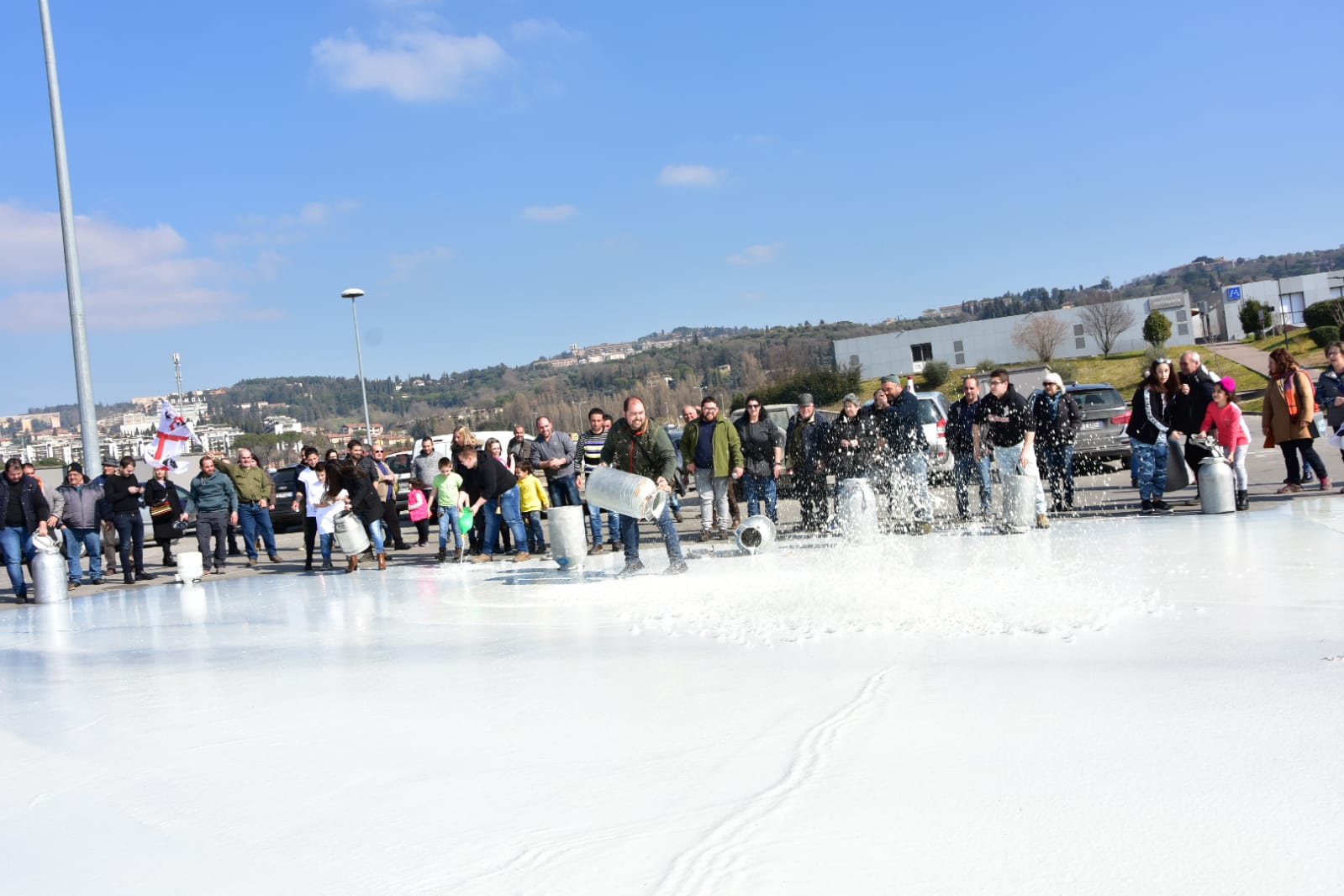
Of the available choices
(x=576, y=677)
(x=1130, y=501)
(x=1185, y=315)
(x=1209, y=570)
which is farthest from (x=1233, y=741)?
(x=1185, y=315)

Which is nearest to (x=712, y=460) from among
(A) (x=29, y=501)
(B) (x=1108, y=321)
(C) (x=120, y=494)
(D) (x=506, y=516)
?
(D) (x=506, y=516)

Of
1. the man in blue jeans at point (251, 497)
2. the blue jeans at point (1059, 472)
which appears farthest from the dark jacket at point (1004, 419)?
the man in blue jeans at point (251, 497)

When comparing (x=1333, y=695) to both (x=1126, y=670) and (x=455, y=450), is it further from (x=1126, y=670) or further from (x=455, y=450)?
(x=455, y=450)

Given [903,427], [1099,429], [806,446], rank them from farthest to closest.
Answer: [1099,429] → [806,446] → [903,427]

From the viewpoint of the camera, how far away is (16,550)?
14.9 meters

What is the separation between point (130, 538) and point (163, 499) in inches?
36.7

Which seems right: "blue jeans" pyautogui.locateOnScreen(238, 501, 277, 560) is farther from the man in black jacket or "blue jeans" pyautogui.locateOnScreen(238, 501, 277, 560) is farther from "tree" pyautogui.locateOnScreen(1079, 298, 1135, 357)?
"tree" pyautogui.locateOnScreen(1079, 298, 1135, 357)

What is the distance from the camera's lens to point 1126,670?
5.86 m

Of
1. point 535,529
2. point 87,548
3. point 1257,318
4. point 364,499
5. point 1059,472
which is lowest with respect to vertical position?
point 535,529

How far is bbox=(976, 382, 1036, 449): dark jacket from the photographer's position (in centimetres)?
1259

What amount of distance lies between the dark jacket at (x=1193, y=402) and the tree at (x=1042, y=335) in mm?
85967

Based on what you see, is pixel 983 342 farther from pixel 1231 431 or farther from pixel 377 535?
pixel 377 535

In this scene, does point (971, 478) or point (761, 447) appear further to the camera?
point (761, 447)

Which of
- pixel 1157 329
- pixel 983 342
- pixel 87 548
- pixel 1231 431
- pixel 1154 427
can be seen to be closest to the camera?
pixel 1231 431
